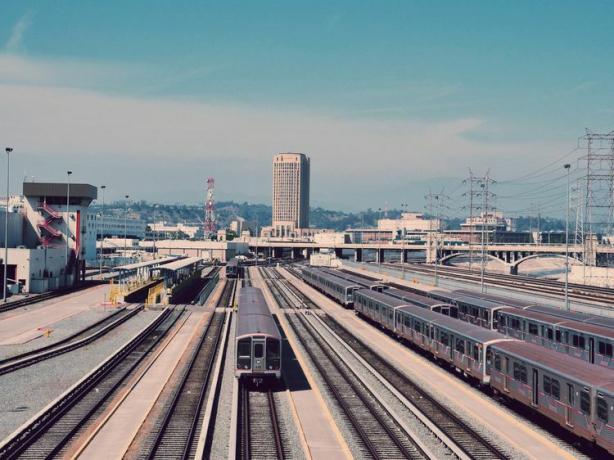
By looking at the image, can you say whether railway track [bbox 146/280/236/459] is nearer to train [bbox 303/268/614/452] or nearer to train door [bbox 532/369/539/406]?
train [bbox 303/268/614/452]

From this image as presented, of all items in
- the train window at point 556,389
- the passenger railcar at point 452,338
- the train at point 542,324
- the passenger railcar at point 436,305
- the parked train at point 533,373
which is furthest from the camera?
the passenger railcar at point 436,305

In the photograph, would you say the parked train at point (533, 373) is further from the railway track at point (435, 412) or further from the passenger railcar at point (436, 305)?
the passenger railcar at point (436, 305)

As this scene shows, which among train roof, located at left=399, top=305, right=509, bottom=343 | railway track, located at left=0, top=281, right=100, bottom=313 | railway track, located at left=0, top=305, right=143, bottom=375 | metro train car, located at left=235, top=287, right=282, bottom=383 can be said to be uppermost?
train roof, located at left=399, top=305, right=509, bottom=343

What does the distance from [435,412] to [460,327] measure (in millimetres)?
6961

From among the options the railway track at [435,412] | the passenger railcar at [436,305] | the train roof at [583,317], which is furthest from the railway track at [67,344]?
the train roof at [583,317]

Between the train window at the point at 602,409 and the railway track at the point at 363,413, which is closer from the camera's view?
the train window at the point at 602,409

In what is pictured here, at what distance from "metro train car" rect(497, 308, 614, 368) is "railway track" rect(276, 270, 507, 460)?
723 centimetres

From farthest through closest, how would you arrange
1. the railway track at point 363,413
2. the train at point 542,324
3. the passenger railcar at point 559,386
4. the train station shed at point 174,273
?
the train station shed at point 174,273 → the train at point 542,324 → the railway track at point 363,413 → the passenger railcar at point 559,386

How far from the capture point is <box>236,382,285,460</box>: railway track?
20203mm

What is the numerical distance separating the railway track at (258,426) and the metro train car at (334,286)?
117 ft

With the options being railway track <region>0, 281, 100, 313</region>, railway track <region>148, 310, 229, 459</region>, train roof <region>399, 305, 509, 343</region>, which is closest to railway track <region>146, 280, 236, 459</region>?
railway track <region>148, 310, 229, 459</region>

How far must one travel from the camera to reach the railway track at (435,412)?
68.0 ft

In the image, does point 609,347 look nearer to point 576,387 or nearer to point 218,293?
point 576,387

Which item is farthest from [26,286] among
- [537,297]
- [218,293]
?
[537,297]
